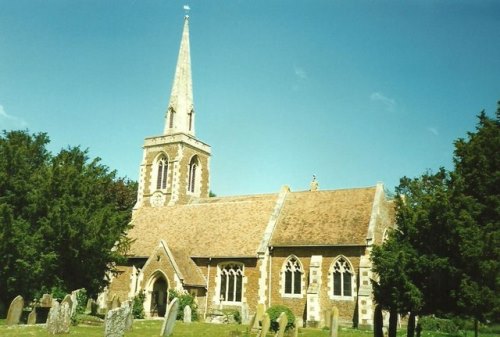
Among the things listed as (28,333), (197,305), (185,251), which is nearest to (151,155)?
(185,251)

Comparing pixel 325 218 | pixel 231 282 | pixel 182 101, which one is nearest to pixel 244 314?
pixel 231 282

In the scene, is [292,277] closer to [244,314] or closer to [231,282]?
[244,314]

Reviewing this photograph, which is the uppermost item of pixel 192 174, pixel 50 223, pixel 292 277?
pixel 192 174

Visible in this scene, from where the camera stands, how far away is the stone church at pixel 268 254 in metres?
27.3

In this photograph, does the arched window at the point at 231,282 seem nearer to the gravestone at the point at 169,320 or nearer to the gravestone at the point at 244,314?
the gravestone at the point at 244,314

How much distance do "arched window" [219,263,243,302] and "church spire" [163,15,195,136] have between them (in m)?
19.2

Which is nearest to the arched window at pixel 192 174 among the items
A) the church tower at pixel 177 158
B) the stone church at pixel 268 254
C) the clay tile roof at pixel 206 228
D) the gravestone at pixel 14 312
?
the church tower at pixel 177 158

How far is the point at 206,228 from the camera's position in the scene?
34250mm

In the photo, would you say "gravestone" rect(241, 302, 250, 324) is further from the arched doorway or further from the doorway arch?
the arched doorway

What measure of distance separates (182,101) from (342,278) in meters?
27.3

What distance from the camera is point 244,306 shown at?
1105 inches

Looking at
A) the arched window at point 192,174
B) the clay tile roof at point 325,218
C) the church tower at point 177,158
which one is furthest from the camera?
the arched window at point 192,174

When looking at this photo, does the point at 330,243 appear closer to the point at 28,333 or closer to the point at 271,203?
the point at 271,203

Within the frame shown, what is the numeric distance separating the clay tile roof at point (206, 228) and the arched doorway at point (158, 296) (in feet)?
6.23
